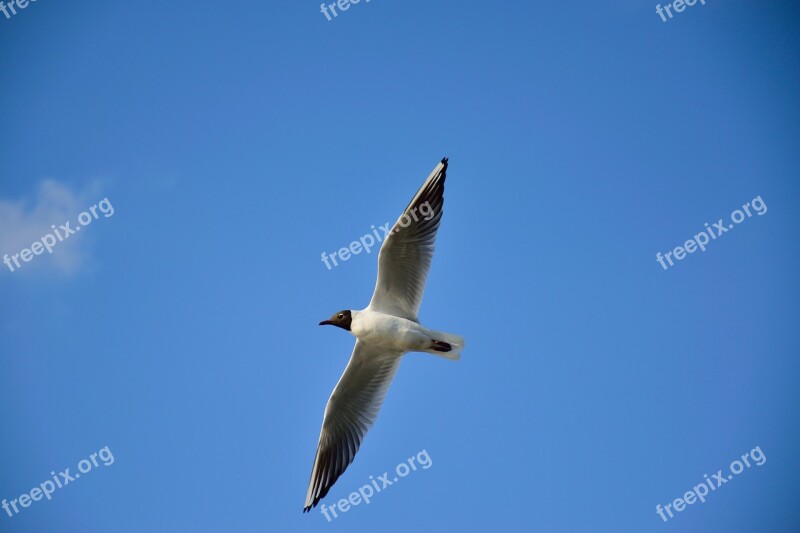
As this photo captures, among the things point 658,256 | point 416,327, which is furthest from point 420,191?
point 658,256

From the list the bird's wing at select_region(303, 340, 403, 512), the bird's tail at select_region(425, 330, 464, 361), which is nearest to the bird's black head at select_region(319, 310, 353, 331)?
the bird's wing at select_region(303, 340, 403, 512)

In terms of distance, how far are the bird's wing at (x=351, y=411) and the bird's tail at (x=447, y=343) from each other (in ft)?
1.95

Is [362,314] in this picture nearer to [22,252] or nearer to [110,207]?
[110,207]

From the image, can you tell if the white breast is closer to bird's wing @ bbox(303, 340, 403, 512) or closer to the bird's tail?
the bird's tail

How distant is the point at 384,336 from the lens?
8938 mm

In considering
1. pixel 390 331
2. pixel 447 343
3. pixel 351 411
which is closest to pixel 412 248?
pixel 390 331

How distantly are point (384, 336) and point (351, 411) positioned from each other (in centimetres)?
112

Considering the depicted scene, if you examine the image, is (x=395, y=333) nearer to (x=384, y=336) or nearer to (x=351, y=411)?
(x=384, y=336)

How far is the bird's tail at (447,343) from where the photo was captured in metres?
8.93

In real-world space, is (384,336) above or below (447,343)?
above

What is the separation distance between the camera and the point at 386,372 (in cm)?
944

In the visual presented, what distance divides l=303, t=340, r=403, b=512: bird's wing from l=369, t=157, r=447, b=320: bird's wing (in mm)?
642

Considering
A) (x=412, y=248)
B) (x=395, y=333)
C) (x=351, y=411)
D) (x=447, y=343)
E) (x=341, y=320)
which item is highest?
(x=412, y=248)

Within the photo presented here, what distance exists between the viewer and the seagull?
8852 mm
